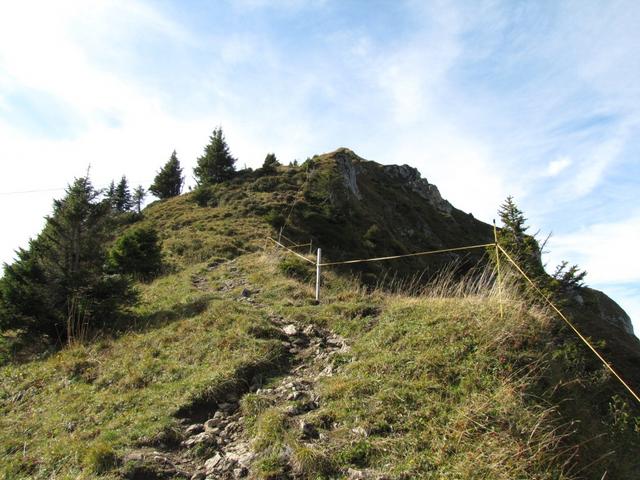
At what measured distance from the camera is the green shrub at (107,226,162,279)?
18.5 meters

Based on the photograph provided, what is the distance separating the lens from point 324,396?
6.09 m

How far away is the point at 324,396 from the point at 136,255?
1539 centimetres

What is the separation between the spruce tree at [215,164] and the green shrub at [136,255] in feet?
85.2

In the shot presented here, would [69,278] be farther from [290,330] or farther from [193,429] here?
[193,429]

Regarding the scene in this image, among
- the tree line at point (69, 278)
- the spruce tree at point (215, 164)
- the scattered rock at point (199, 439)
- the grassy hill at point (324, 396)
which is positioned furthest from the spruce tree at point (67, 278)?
the spruce tree at point (215, 164)

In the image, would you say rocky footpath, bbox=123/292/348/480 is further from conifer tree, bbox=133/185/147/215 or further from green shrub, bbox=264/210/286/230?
conifer tree, bbox=133/185/147/215

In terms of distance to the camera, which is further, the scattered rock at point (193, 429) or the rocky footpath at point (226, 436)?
the scattered rock at point (193, 429)

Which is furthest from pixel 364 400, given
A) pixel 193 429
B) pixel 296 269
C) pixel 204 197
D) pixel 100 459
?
pixel 204 197

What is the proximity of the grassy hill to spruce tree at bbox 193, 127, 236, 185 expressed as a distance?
3481 centimetres

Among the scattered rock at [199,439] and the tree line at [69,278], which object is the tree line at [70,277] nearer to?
the tree line at [69,278]

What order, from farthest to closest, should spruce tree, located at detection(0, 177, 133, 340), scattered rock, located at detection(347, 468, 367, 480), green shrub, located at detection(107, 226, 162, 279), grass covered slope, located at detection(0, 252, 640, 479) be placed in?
green shrub, located at detection(107, 226, 162, 279)
spruce tree, located at detection(0, 177, 133, 340)
grass covered slope, located at detection(0, 252, 640, 479)
scattered rock, located at detection(347, 468, 367, 480)

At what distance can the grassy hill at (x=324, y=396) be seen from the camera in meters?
4.66

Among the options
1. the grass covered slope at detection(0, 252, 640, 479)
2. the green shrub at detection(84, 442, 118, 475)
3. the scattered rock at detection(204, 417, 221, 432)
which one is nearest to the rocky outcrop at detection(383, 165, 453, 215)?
the grass covered slope at detection(0, 252, 640, 479)

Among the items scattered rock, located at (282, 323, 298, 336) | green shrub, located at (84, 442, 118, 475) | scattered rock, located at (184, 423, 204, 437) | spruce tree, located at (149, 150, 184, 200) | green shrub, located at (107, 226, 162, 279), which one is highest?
spruce tree, located at (149, 150, 184, 200)
